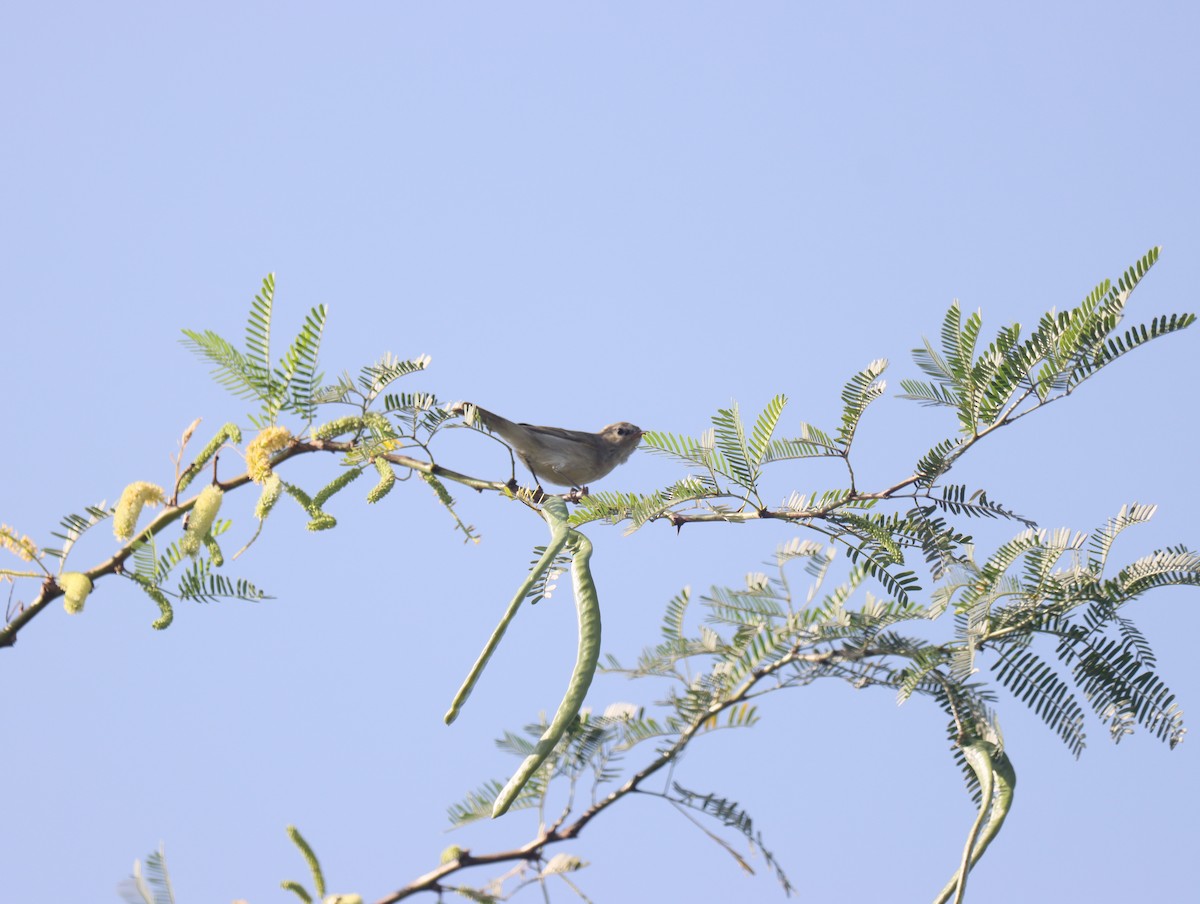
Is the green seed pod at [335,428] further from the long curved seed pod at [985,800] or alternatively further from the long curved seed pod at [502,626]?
the long curved seed pod at [985,800]

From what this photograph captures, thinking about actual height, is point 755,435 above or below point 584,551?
above

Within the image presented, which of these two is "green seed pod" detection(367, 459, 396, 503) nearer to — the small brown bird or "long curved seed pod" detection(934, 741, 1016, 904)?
"long curved seed pod" detection(934, 741, 1016, 904)

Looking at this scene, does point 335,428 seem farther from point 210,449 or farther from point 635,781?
point 635,781

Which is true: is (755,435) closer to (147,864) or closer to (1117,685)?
(1117,685)

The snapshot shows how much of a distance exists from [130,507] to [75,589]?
212 mm

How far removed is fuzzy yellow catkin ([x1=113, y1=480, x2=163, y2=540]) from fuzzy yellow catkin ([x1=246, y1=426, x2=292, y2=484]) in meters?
0.23

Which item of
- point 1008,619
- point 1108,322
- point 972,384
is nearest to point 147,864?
point 1008,619

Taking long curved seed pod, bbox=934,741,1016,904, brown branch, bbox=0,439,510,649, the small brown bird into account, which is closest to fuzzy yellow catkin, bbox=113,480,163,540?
brown branch, bbox=0,439,510,649

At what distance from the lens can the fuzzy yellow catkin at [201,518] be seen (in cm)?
273

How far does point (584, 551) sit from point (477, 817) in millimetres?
698

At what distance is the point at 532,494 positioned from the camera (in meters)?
3.36

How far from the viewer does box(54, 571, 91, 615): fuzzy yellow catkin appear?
261cm

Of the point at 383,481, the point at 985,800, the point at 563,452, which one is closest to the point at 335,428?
the point at 383,481

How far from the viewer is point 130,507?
2.73m
